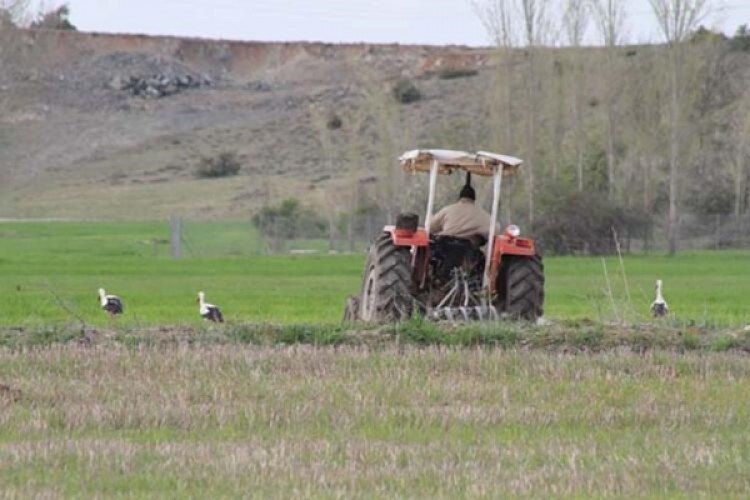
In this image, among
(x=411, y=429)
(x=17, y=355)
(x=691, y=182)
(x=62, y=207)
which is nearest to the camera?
(x=411, y=429)

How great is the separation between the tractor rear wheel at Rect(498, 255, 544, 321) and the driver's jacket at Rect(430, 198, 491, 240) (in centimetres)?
49

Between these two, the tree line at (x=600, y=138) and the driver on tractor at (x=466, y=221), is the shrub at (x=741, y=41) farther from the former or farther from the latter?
the driver on tractor at (x=466, y=221)

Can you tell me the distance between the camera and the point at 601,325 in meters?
15.6

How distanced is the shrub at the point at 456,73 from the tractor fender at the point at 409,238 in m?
98.1

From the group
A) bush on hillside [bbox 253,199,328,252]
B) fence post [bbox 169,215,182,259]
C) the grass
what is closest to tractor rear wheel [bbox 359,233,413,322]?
the grass

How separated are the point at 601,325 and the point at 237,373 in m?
4.25

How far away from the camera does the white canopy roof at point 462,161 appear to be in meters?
17.5

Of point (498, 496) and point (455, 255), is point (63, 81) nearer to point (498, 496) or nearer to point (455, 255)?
point (455, 255)

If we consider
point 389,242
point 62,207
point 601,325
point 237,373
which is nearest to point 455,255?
point 389,242

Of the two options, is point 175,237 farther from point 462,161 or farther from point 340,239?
point 462,161

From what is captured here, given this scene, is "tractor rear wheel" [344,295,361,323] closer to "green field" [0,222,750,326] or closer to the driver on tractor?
"green field" [0,222,750,326]

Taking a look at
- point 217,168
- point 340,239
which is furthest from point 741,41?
point 340,239

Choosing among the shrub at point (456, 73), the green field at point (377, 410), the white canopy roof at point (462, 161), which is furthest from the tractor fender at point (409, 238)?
the shrub at point (456, 73)

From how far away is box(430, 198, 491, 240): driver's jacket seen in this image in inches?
681
